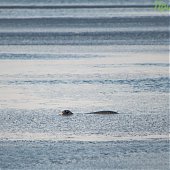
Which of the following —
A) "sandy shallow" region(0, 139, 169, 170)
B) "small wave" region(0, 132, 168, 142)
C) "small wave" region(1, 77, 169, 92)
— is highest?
"sandy shallow" region(0, 139, 169, 170)

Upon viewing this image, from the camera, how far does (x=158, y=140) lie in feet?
43.7

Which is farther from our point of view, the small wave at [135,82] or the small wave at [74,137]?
the small wave at [135,82]

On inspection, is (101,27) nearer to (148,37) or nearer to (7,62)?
(148,37)

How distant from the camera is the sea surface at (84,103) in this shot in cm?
1226

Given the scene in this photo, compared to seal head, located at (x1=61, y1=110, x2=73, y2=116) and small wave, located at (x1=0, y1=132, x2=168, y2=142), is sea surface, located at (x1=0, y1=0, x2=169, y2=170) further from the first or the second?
seal head, located at (x1=61, y1=110, x2=73, y2=116)

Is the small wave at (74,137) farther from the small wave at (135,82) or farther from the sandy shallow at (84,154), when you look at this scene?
the small wave at (135,82)

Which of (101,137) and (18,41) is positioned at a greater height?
(101,137)

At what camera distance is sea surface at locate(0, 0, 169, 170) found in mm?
12258

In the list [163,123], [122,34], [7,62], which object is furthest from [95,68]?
[122,34]

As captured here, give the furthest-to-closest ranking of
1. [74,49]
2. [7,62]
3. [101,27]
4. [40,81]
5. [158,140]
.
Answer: [101,27] → [74,49] → [7,62] → [40,81] → [158,140]

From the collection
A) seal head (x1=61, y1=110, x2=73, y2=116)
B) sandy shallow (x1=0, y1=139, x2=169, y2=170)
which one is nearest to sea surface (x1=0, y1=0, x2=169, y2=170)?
sandy shallow (x1=0, y1=139, x2=169, y2=170)

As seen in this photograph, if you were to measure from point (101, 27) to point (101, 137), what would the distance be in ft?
103

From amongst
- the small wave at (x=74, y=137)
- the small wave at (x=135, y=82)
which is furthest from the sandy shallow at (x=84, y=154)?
the small wave at (x=135, y=82)

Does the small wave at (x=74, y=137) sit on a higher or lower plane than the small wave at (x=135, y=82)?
higher
